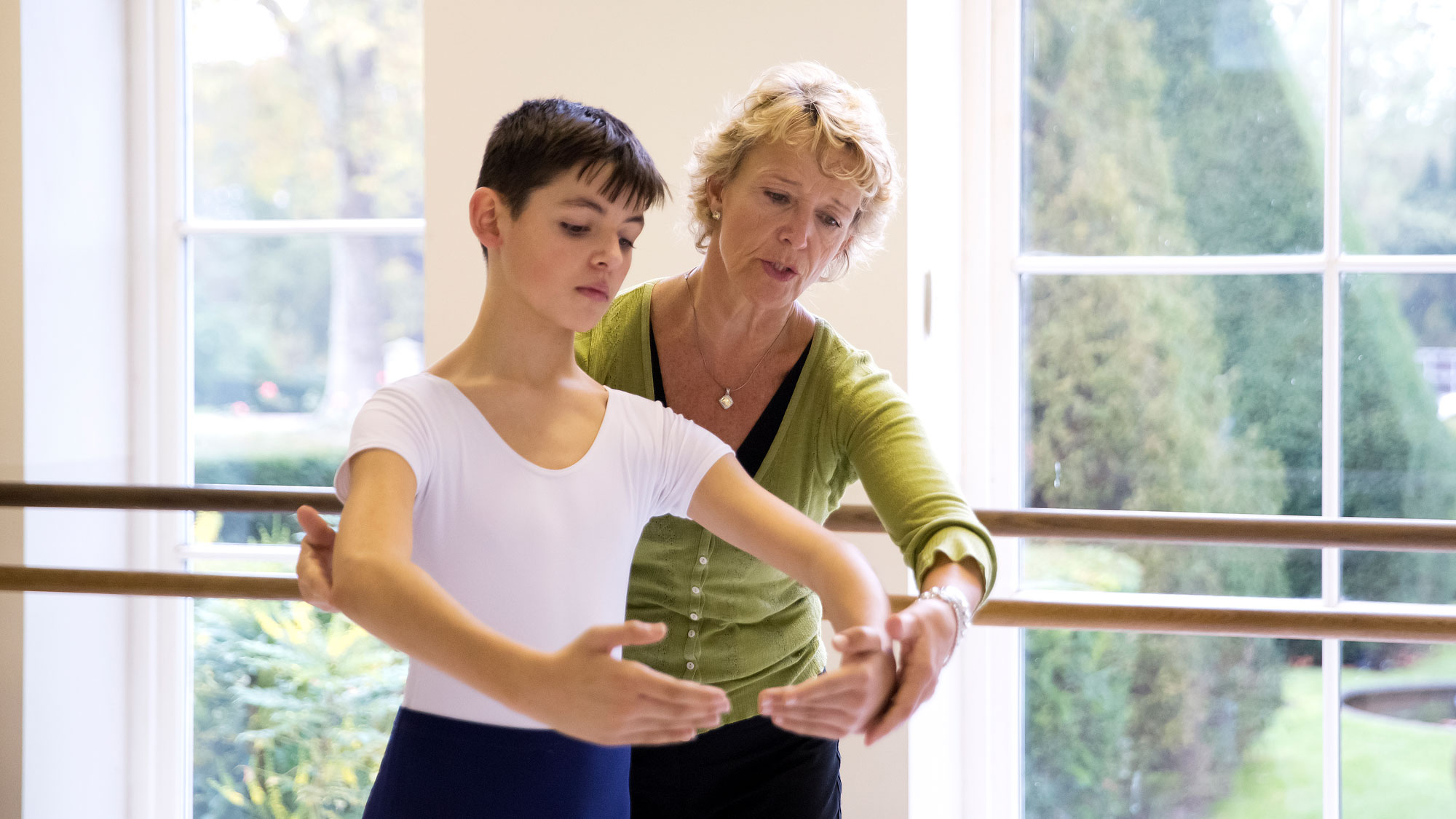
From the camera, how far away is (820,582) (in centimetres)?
102

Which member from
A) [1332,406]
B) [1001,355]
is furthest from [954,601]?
[1332,406]

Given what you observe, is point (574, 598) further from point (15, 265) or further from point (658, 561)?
point (15, 265)

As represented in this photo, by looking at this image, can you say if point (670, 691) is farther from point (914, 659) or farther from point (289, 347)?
point (289, 347)

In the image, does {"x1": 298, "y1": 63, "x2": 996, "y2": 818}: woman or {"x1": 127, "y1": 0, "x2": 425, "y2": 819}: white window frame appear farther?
{"x1": 127, "y1": 0, "x2": 425, "y2": 819}: white window frame

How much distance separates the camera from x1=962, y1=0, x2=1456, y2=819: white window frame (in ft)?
7.96

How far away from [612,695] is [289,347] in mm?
2321

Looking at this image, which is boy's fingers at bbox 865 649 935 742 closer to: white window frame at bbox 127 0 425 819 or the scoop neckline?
the scoop neckline

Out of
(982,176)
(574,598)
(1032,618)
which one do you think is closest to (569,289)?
(574,598)

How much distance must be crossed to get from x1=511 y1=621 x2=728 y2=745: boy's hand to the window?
2099 millimetres

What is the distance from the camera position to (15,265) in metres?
2.36

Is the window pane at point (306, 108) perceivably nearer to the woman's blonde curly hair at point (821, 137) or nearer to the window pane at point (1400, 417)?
the woman's blonde curly hair at point (821, 137)

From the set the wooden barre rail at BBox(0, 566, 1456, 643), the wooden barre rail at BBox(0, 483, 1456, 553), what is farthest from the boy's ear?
the wooden barre rail at BBox(0, 566, 1456, 643)

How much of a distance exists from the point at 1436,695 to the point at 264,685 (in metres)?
2.71

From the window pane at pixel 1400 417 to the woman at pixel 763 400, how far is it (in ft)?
4.96
